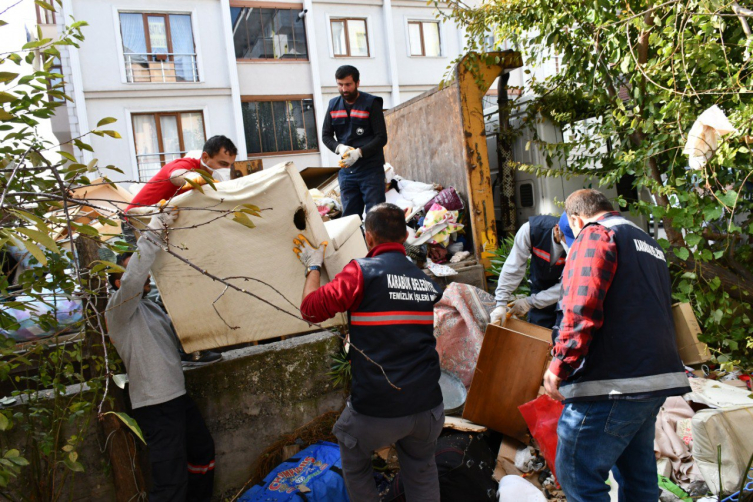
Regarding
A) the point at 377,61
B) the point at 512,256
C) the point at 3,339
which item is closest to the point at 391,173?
the point at 512,256

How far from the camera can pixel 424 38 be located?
15.5m

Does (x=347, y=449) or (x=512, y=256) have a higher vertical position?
(x=512, y=256)

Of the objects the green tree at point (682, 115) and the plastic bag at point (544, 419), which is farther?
the green tree at point (682, 115)

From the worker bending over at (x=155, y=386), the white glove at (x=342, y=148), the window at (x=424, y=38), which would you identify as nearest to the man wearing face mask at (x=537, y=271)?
the white glove at (x=342, y=148)

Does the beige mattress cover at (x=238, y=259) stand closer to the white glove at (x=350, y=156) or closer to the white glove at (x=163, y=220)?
the white glove at (x=163, y=220)

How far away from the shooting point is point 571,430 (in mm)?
2193

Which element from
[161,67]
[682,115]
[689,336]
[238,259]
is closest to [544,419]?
[689,336]

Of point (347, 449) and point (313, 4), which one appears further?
point (313, 4)

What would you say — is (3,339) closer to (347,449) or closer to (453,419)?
(347,449)

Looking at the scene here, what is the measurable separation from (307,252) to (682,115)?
2.90 m

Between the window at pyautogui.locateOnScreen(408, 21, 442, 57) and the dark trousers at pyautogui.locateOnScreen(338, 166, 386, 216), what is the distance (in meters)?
11.8

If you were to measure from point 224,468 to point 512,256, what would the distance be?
247 centimetres

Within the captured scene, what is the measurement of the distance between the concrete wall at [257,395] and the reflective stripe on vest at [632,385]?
74.2 inches

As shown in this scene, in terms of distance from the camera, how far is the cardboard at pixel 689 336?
12.1ft
